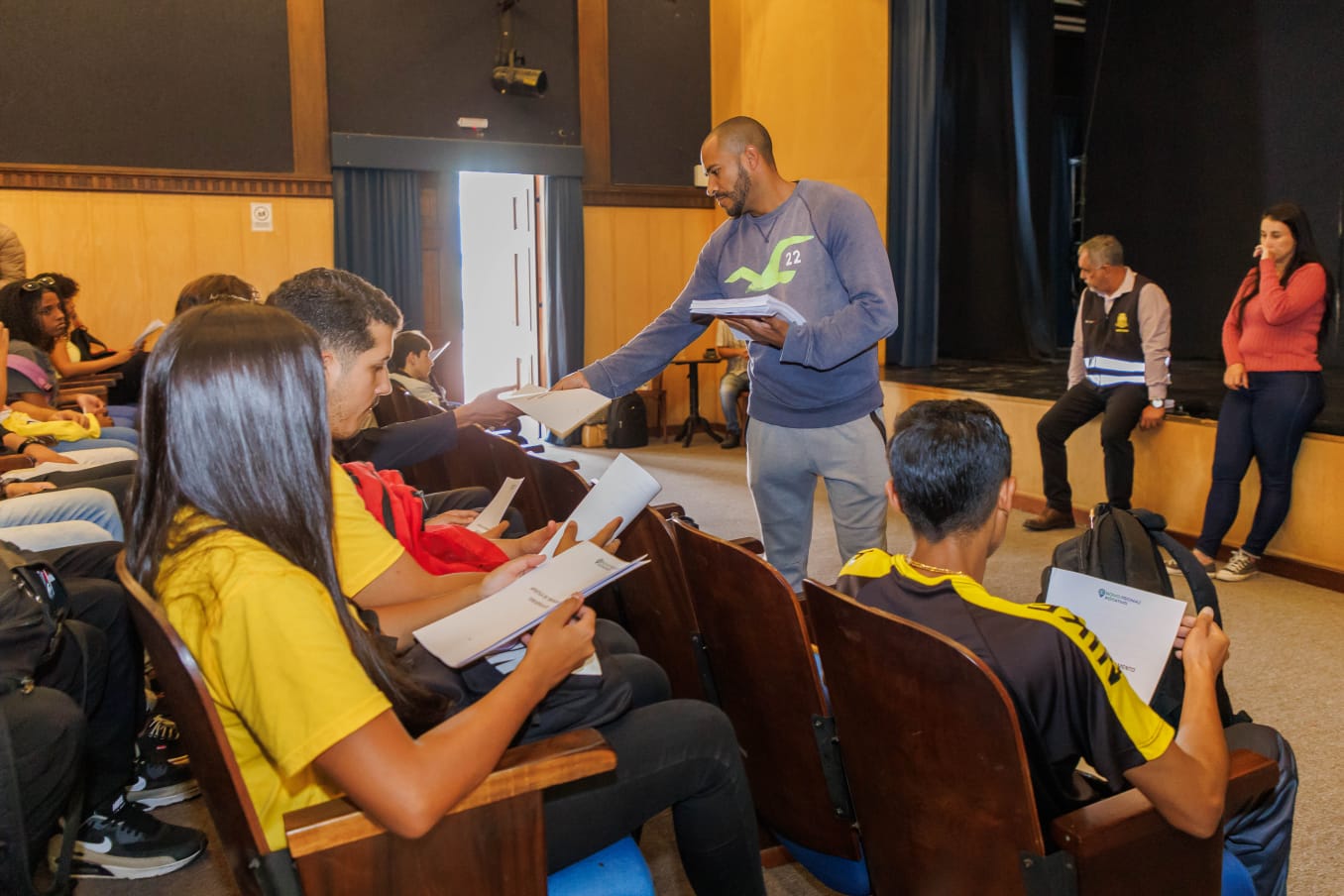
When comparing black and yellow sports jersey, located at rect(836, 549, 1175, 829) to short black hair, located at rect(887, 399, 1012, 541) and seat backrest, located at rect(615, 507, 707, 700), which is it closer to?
short black hair, located at rect(887, 399, 1012, 541)

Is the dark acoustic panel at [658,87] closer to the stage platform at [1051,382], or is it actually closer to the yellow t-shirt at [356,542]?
the stage platform at [1051,382]

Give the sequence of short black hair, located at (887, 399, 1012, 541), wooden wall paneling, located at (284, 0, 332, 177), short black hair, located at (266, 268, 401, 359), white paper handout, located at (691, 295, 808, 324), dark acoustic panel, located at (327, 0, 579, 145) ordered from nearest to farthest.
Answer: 1. short black hair, located at (887, 399, 1012, 541)
2. short black hair, located at (266, 268, 401, 359)
3. white paper handout, located at (691, 295, 808, 324)
4. wooden wall paneling, located at (284, 0, 332, 177)
5. dark acoustic panel, located at (327, 0, 579, 145)

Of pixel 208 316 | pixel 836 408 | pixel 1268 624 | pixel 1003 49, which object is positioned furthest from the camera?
pixel 1003 49

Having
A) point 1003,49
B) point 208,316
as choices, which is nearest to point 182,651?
point 208,316

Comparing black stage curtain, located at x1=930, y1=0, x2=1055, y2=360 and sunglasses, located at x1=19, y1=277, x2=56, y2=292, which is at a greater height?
black stage curtain, located at x1=930, y1=0, x2=1055, y2=360

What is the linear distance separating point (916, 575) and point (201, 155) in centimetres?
685

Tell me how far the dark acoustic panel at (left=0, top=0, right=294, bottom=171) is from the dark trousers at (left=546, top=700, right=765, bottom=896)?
6.70 meters

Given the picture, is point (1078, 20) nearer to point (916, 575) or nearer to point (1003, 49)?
point (1003, 49)

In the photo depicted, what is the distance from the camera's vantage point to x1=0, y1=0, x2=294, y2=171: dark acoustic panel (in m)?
6.32

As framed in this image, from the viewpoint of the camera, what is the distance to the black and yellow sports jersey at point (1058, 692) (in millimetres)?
1169

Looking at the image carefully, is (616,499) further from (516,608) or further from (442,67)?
(442,67)

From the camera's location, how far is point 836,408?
249 cm

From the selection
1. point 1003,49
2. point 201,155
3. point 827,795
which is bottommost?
point 827,795

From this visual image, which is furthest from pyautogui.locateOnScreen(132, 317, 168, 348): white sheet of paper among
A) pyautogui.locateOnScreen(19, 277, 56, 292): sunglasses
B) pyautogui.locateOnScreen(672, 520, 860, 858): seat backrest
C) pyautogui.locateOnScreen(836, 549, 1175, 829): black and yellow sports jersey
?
pyautogui.locateOnScreen(836, 549, 1175, 829): black and yellow sports jersey
